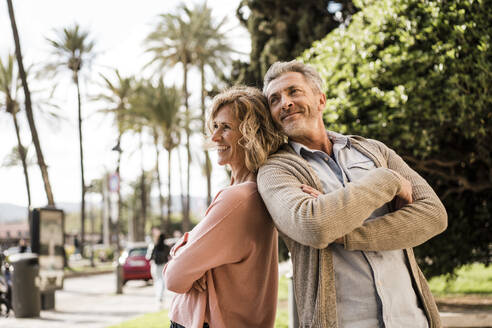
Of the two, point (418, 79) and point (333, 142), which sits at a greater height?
point (418, 79)

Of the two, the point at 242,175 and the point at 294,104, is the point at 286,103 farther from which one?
the point at 242,175

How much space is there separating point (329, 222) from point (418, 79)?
17.5 ft

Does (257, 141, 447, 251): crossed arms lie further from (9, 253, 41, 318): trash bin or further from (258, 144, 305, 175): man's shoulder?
(9, 253, 41, 318): trash bin

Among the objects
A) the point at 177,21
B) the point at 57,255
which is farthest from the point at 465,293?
the point at 177,21

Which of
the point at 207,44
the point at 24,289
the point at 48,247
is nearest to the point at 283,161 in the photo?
the point at 24,289

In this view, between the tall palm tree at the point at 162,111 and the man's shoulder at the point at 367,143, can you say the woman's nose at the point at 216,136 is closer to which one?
the man's shoulder at the point at 367,143

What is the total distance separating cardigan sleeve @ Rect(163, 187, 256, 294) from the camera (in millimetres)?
2285

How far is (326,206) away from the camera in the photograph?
6.74ft

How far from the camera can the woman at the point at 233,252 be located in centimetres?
229

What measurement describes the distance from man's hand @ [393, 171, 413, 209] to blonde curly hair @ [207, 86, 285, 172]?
59 cm

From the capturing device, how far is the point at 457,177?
8375 mm

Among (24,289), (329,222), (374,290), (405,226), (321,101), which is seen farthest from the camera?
(24,289)

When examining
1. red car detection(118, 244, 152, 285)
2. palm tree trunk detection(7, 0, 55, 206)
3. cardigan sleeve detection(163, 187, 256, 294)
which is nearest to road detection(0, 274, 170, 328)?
red car detection(118, 244, 152, 285)

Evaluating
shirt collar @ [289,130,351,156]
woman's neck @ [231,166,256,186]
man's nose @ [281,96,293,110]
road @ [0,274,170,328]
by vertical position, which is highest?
man's nose @ [281,96,293,110]
